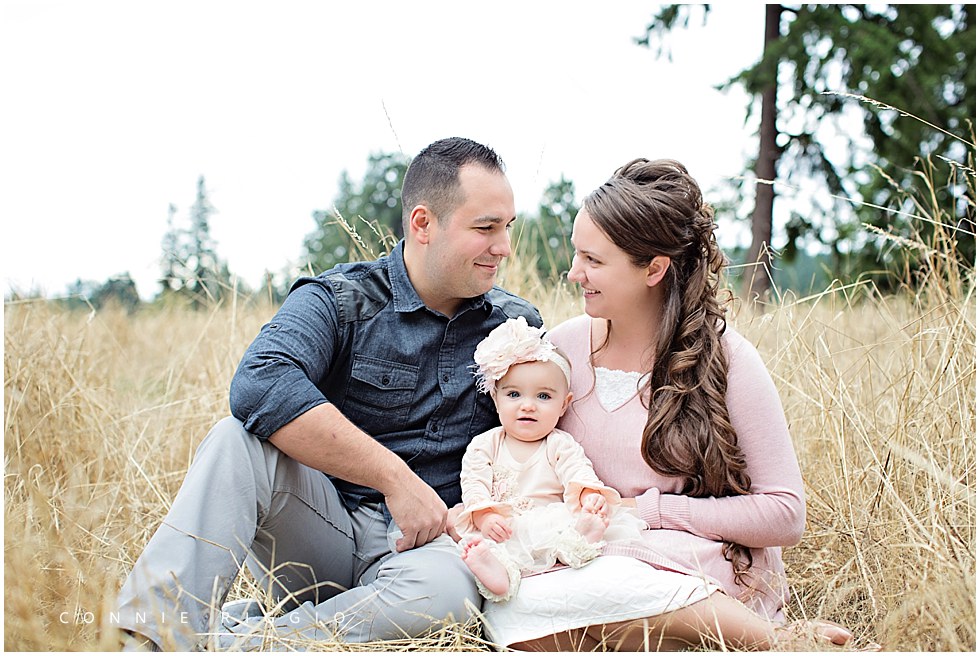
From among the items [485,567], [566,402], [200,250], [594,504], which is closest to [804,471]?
[566,402]

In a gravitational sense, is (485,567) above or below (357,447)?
below

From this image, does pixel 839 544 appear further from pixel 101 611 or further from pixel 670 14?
pixel 670 14

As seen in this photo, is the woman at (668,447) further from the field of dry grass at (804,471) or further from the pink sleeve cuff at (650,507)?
the field of dry grass at (804,471)

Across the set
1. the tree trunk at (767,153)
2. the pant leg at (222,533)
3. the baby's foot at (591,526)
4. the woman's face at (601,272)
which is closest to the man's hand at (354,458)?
the pant leg at (222,533)

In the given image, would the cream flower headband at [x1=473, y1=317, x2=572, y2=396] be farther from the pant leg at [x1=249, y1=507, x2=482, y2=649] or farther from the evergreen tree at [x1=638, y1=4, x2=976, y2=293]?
the evergreen tree at [x1=638, y1=4, x2=976, y2=293]

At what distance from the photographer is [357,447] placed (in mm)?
2223

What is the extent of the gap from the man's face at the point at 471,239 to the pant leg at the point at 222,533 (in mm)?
675

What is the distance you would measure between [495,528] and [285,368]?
26.8 inches

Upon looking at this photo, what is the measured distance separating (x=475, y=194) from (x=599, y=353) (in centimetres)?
61

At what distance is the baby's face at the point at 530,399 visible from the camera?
2482 mm

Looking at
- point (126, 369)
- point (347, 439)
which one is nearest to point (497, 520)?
point (347, 439)

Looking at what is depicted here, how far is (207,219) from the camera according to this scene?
6008 millimetres

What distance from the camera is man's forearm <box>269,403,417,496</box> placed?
220cm

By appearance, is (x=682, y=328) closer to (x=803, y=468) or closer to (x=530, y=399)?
(x=530, y=399)
